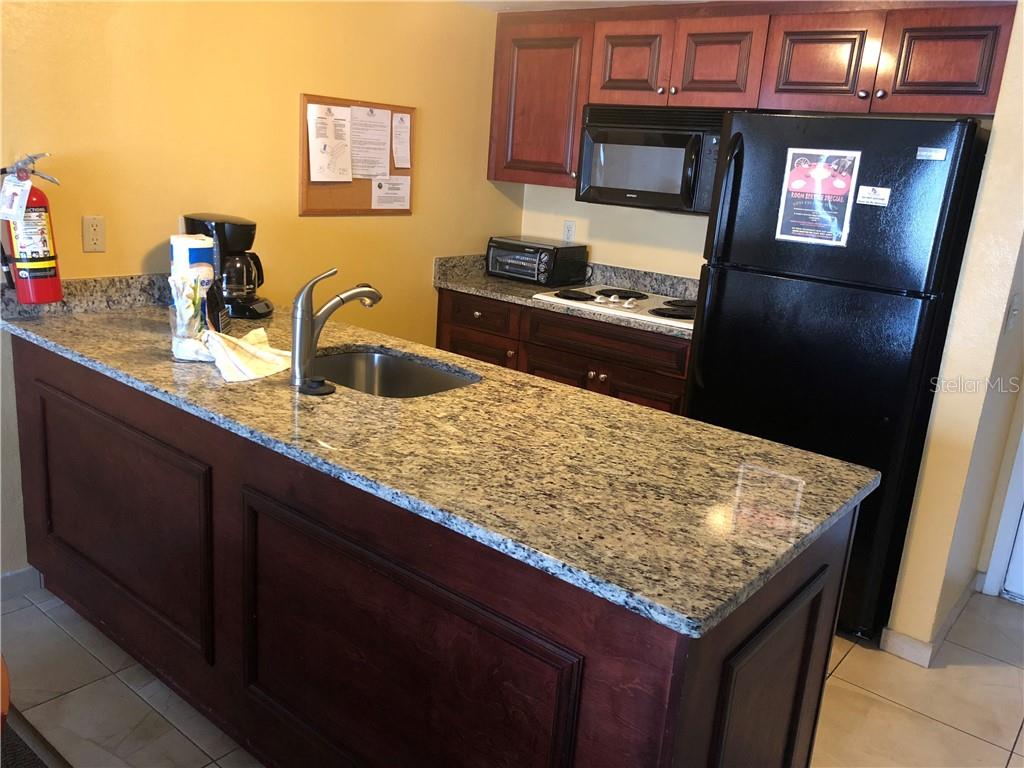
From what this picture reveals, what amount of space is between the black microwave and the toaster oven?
34 centimetres

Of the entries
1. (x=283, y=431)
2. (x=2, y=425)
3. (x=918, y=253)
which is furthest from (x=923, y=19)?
(x=2, y=425)

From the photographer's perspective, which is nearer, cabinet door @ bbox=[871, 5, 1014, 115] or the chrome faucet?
the chrome faucet

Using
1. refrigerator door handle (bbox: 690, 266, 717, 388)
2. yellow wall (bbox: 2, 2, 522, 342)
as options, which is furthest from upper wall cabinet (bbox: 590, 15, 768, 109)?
refrigerator door handle (bbox: 690, 266, 717, 388)

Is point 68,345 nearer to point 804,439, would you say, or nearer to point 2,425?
point 2,425

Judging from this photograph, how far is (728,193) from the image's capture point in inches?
104

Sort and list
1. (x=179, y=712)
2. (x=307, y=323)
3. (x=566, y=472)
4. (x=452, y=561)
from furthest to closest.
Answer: (x=179, y=712) → (x=307, y=323) → (x=566, y=472) → (x=452, y=561)

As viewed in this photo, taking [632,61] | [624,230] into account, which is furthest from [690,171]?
[624,230]

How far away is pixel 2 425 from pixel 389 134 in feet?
5.81

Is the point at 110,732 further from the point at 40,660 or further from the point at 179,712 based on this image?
the point at 40,660

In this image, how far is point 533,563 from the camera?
1.17m

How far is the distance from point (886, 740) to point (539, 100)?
9.15ft

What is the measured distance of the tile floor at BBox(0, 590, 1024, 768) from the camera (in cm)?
200

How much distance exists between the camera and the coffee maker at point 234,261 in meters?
2.55

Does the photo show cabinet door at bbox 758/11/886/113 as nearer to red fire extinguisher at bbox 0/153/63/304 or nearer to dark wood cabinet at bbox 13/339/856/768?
dark wood cabinet at bbox 13/339/856/768
